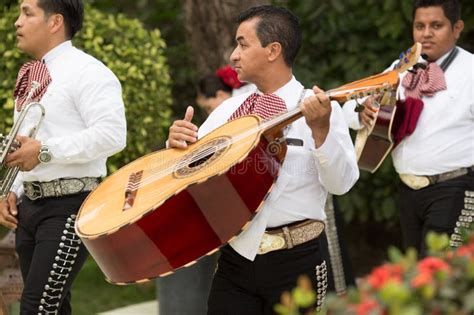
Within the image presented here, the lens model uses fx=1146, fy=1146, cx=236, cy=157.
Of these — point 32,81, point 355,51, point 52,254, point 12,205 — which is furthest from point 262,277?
point 355,51

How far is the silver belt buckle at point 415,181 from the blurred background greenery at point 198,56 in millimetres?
1854

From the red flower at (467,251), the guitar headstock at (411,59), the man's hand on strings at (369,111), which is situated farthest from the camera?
the man's hand on strings at (369,111)

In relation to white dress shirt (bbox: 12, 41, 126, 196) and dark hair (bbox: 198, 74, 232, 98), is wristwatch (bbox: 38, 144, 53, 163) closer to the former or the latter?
white dress shirt (bbox: 12, 41, 126, 196)

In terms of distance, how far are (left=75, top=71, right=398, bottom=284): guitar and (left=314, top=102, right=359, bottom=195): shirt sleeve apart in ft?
0.49

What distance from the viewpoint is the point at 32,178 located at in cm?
459

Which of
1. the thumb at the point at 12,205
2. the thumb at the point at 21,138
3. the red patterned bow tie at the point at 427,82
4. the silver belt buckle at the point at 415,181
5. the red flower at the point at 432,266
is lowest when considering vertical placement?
the silver belt buckle at the point at 415,181

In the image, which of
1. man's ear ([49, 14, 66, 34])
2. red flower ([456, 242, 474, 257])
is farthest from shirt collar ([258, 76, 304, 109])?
red flower ([456, 242, 474, 257])

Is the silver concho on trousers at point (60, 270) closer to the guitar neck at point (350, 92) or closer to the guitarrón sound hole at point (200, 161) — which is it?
the guitarrón sound hole at point (200, 161)

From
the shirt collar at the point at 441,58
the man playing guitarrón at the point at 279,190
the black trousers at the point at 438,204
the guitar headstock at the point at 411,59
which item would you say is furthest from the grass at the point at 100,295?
the guitar headstock at the point at 411,59

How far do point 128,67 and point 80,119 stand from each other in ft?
7.32

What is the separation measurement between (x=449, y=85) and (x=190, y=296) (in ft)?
6.31

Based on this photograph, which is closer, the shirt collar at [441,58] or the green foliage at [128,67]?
the shirt collar at [441,58]

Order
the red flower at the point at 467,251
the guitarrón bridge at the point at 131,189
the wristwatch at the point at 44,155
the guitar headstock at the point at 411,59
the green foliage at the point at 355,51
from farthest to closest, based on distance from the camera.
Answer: the green foliage at the point at 355,51
the wristwatch at the point at 44,155
the guitarrón bridge at the point at 131,189
the guitar headstock at the point at 411,59
the red flower at the point at 467,251

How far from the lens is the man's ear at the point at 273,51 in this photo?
4250 millimetres
